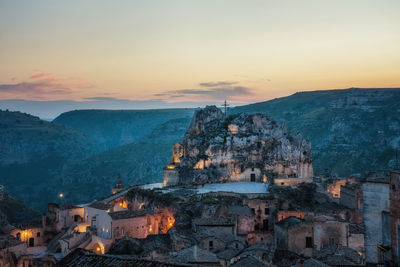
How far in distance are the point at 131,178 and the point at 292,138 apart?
11739 cm

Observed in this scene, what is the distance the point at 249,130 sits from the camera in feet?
291

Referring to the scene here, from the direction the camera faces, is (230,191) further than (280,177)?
No

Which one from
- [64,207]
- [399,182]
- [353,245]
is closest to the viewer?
[399,182]

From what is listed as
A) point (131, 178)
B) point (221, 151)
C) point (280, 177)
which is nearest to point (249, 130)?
point (221, 151)

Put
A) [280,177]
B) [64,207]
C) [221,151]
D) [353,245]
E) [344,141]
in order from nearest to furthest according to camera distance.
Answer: [353,245]
[64,207]
[280,177]
[221,151]
[344,141]

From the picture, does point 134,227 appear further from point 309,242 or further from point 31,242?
point 309,242

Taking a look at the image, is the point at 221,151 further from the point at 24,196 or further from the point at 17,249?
the point at 24,196

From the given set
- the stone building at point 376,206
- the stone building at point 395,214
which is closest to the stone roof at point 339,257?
the stone building at point 376,206

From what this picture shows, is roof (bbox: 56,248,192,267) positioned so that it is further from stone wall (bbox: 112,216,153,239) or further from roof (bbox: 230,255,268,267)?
stone wall (bbox: 112,216,153,239)

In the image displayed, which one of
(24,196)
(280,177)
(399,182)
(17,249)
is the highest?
(399,182)

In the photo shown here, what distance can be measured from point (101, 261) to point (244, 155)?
66546mm

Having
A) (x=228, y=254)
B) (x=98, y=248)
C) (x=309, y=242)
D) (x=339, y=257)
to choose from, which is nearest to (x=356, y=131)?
(x=309, y=242)

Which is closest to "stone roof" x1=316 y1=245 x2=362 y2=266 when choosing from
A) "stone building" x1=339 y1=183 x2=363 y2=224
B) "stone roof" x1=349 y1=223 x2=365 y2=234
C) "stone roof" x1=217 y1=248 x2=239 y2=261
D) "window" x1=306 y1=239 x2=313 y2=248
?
"window" x1=306 y1=239 x2=313 y2=248

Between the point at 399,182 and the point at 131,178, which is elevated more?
the point at 399,182
